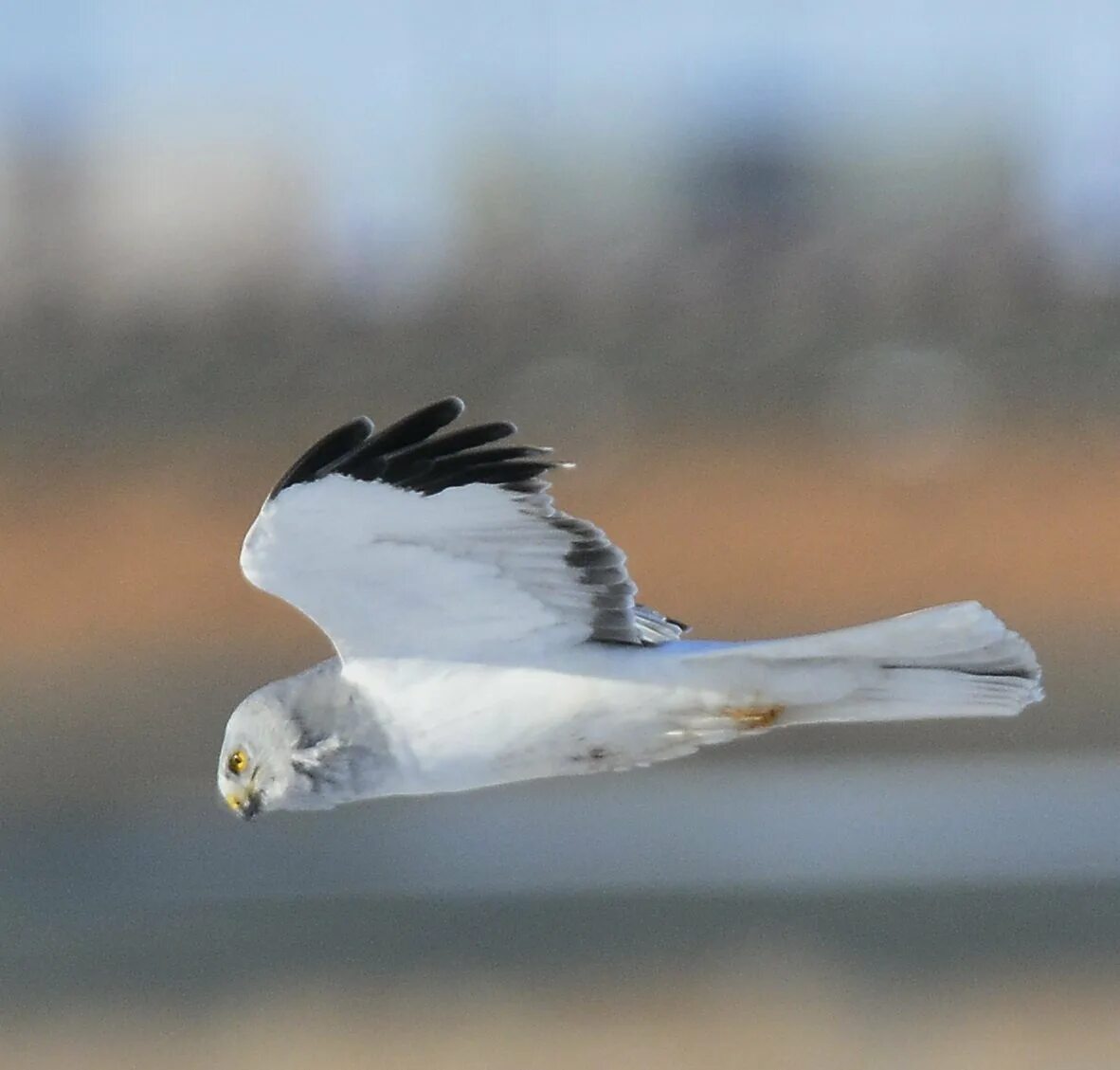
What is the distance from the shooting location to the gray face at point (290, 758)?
521 cm

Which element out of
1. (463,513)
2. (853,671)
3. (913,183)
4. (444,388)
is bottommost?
(853,671)

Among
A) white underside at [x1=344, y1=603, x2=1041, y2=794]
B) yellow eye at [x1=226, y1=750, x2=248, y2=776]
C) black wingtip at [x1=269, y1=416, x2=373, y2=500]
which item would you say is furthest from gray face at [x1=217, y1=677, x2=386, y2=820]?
black wingtip at [x1=269, y1=416, x2=373, y2=500]

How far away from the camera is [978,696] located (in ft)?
16.8

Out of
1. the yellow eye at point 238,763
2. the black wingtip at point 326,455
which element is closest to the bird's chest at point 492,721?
the yellow eye at point 238,763

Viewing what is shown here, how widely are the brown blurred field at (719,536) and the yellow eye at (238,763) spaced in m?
12.5

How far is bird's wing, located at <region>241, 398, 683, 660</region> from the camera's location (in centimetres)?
489

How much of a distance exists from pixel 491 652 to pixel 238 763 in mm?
712

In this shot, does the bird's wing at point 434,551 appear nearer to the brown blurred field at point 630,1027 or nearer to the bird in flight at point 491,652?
the bird in flight at point 491,652

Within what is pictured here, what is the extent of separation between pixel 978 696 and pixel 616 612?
0.89m

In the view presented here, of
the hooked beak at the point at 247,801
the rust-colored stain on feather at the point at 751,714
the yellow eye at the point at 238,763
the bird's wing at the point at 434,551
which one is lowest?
the hooked beak at the point at 247,801

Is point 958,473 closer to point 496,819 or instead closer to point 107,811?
point 496,819

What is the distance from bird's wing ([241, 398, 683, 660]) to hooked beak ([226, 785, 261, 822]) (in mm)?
434

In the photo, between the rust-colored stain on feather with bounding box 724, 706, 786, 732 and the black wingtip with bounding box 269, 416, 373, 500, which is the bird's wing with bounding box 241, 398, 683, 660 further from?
the rust-colored stain on feather with bounding box 724, 706, 786, 732

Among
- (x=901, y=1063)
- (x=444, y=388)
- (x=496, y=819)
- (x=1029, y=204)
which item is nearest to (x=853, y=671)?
(x=901, y=1063)
